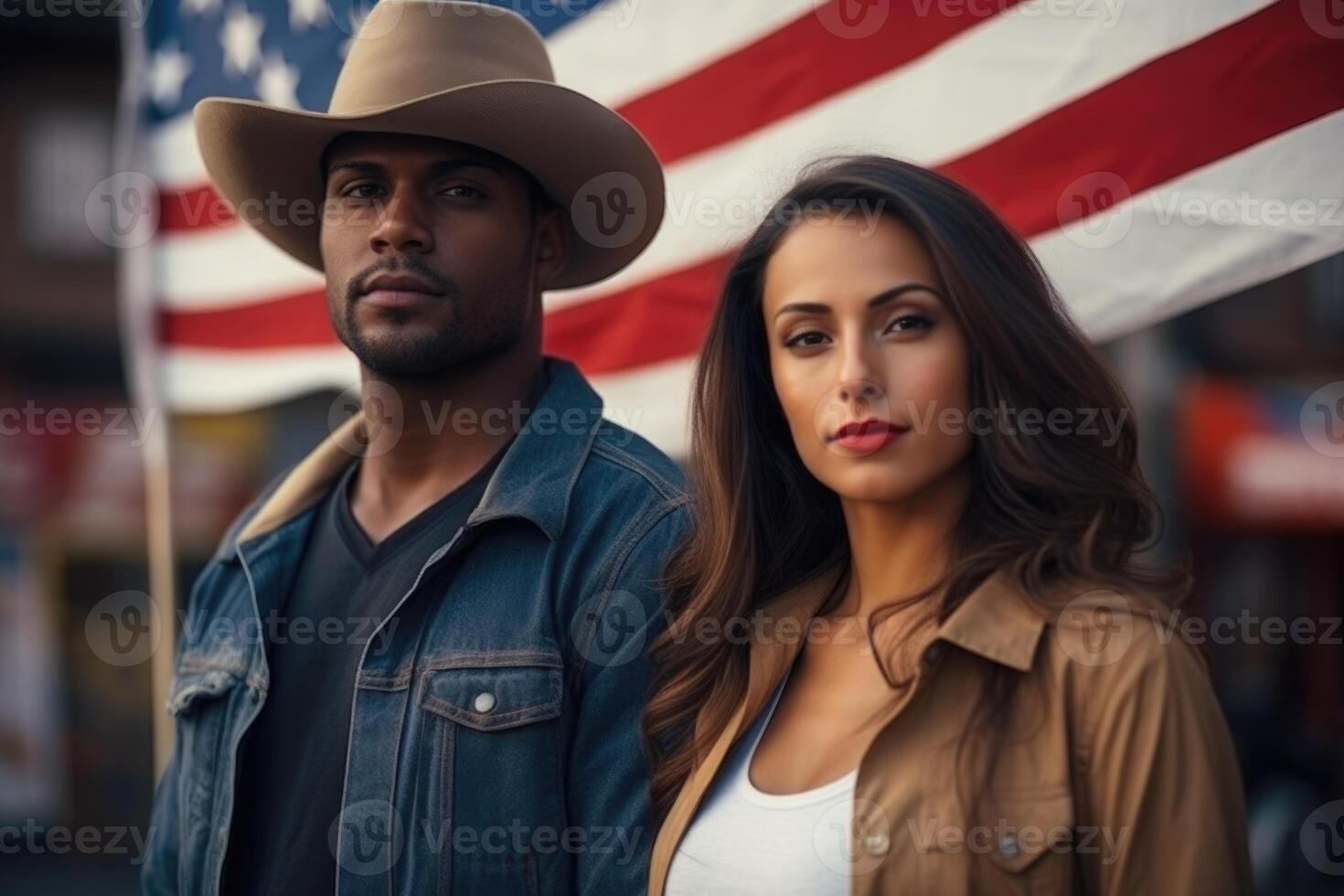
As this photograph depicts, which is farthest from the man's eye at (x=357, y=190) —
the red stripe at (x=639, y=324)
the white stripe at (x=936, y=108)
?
the red stripe at (x=639, y=324)

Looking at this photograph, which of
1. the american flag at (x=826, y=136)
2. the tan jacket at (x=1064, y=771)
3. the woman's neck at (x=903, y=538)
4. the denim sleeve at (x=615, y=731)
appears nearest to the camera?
the tan jacket at (x=1064, y=771)

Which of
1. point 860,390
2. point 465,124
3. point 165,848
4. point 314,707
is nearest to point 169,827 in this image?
point 165,848

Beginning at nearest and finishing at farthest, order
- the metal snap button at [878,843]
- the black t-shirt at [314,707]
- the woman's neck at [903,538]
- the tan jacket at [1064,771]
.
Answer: the tan jacket at [1064,771] → the metal snap button at [878,843] → the woman's neck at [903,538] → the black t-shirt at [314,707]

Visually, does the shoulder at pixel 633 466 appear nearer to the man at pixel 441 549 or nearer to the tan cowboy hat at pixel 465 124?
the man at pixel 441 549

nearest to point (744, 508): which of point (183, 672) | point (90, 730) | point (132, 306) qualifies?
point (183, 672)

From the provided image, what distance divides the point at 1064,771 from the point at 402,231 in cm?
166

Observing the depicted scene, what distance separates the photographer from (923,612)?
2.21m

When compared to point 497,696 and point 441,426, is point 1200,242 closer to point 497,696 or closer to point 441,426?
point 441,426

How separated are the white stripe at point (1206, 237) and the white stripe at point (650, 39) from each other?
1.06 metres

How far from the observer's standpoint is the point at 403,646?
9.09 ft

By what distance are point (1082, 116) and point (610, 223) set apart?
1162mm

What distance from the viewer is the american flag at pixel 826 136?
3.14 meters

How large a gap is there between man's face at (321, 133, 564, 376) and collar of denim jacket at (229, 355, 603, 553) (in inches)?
7.0

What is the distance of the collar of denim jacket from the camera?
2.80 metres
